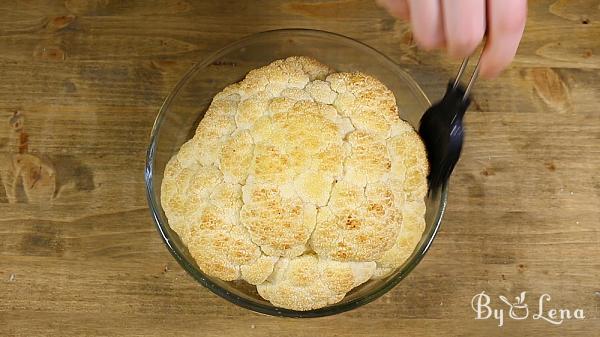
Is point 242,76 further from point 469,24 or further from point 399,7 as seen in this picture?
point 469,24

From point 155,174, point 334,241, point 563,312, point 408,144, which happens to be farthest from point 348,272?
point 563,312

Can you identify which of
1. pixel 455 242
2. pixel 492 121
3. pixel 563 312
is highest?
pixel 492 121

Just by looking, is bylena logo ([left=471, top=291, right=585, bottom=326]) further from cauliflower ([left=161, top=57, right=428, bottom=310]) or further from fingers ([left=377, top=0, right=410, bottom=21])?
fingers ([left=377, top=0, right=410, bottom=21])

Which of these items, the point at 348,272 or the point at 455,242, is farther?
the point at 455,242

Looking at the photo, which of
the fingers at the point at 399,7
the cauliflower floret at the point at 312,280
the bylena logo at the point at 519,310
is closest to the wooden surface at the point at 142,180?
the bylena logo at the point at 519,310

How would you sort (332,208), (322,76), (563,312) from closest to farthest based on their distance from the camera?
(332,208) → (322,76) → (563,312)

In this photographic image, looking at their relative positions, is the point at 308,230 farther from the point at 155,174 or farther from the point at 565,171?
the point at 565,171

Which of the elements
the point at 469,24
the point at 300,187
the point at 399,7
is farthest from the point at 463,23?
the point at 300,187
